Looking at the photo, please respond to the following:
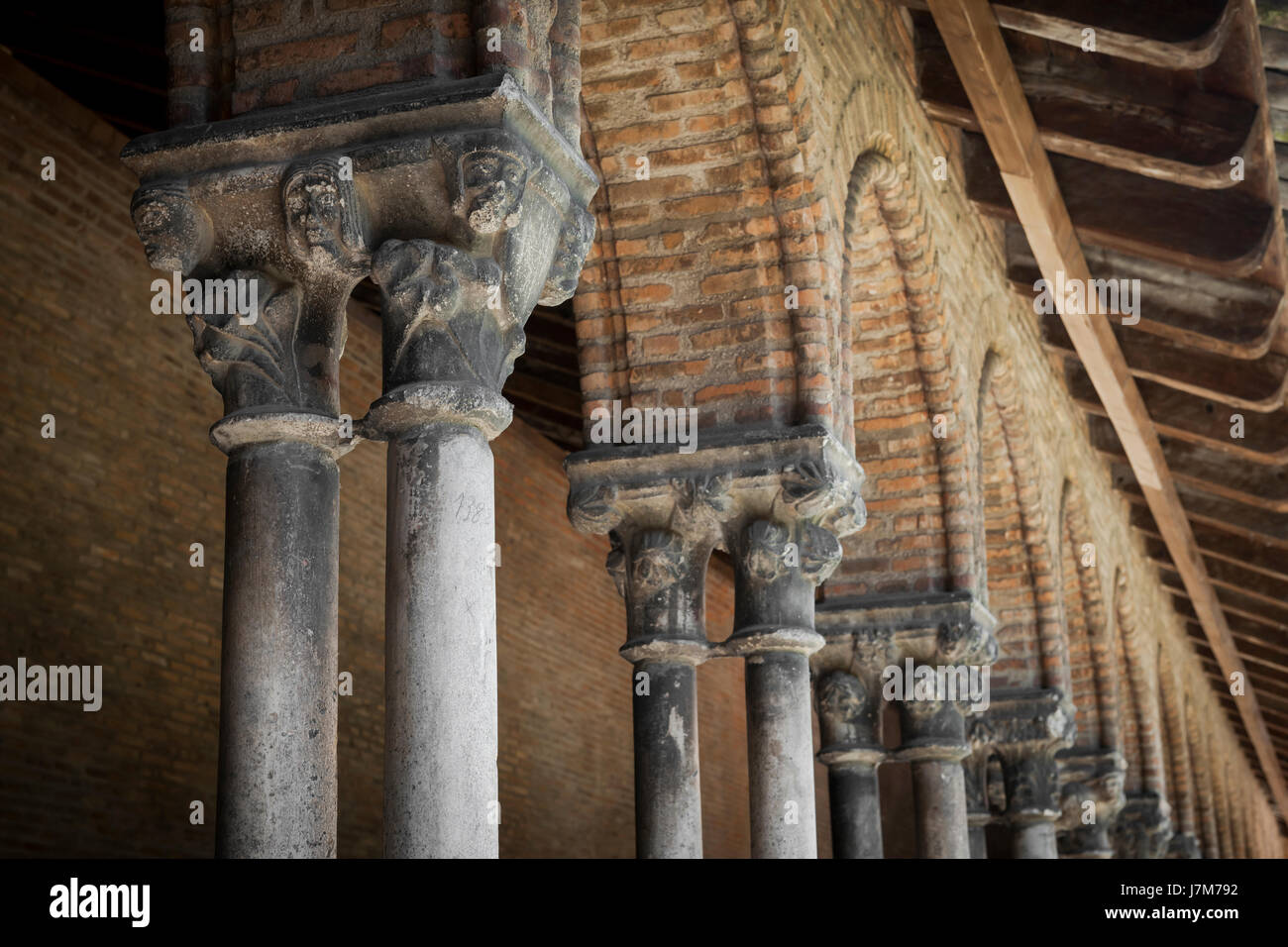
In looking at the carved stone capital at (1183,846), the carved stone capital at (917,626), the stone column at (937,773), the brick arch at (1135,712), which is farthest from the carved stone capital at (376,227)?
the carved stone capital at (1183,846)

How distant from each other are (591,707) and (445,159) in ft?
27.6

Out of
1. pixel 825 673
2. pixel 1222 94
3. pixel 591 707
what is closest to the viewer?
pixel 1222 94

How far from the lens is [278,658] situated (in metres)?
3.40

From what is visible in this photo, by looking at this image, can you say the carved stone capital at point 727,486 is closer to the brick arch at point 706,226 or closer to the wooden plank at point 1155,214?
the brick arch at point 706,226

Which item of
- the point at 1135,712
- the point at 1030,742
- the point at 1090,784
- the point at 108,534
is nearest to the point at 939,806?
the point at 1030,742

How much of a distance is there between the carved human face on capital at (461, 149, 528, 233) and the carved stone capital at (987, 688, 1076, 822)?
262 inches

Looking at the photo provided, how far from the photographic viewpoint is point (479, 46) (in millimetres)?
3668

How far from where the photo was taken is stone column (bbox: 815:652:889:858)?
23.6ft

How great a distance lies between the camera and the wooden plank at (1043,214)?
Answer: 21.3ft

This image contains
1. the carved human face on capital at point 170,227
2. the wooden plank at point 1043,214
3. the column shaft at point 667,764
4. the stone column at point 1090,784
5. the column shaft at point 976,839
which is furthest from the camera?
the stone column at point 1090,784

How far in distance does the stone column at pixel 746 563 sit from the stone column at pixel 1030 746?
4.10 meters
